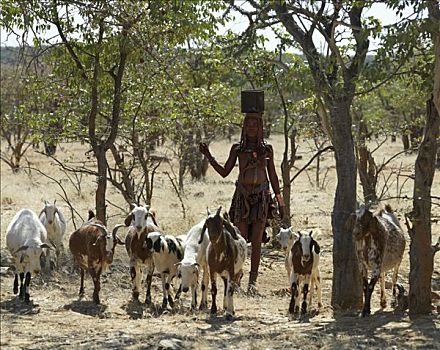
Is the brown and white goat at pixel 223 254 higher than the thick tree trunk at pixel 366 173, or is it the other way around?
the thick tree trunk at pixel 366 173

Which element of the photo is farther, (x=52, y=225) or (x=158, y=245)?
(x=52, y=225)

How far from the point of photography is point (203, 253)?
30.9ft

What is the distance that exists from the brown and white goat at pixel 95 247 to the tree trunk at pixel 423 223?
3.76 metres

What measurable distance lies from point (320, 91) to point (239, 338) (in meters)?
2.55

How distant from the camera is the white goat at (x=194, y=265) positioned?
29.7ft

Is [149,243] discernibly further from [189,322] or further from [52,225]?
[52,225]

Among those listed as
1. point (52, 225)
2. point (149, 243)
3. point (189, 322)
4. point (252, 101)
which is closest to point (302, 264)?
point (189, 322)

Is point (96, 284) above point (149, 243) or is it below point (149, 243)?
below

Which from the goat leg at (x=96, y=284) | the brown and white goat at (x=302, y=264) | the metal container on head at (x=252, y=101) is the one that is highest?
the metal container on head at (x=252, y=101)

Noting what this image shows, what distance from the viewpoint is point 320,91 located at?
8.14 m

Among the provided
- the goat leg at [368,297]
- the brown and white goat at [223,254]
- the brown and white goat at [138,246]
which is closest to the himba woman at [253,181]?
the brown and white goat at [138,246]

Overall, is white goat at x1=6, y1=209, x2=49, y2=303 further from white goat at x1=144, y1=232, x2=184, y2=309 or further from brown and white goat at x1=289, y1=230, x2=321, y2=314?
brown and white goat at x1=289, y1=230, x2=321, y2=314

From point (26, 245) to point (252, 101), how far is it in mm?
3328

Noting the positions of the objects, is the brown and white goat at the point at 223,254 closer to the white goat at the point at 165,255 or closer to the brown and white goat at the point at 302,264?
the brown and white goat at the point at 302,264
